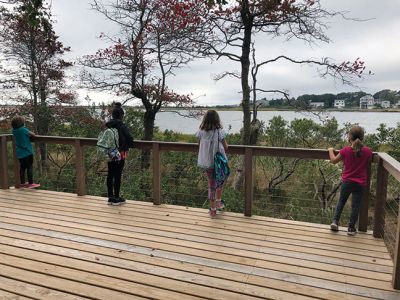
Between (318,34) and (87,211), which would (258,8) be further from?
(87,211)

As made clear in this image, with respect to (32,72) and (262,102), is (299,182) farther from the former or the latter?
(32,72)

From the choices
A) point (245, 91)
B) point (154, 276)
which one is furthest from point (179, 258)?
point (245, 91)

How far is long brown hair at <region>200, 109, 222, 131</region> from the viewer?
14.1 feet

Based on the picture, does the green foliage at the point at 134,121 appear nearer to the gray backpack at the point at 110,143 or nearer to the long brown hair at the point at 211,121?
the gray backpack at the point at 110,143

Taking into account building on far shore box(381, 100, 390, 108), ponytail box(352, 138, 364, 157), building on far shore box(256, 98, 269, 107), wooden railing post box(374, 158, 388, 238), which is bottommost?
wooden railing post box(374, 158, 388, 238)

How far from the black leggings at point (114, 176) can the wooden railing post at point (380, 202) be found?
337 centimetres

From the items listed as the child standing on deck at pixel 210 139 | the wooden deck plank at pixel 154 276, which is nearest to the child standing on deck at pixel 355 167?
the child standing on deck at pixel 210 139

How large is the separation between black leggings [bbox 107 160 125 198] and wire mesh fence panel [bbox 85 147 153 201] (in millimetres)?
2070

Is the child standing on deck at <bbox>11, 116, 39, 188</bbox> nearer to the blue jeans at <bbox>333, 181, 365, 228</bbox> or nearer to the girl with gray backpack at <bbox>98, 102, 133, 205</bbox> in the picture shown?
the girl with gray backpack at <bbox>98, 102, 133, 205</bbox>

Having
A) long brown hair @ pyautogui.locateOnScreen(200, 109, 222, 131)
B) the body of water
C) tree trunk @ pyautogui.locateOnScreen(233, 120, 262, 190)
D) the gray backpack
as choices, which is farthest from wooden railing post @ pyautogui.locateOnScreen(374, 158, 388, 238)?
tree trunk @ pyautogui.locateOnScreen(233, 120, 262, 190)

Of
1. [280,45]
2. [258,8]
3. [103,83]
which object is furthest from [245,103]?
[103,83]

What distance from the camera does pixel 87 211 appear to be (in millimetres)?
4734

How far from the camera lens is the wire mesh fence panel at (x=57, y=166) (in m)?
9.95

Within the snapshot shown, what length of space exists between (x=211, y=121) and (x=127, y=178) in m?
5.36
